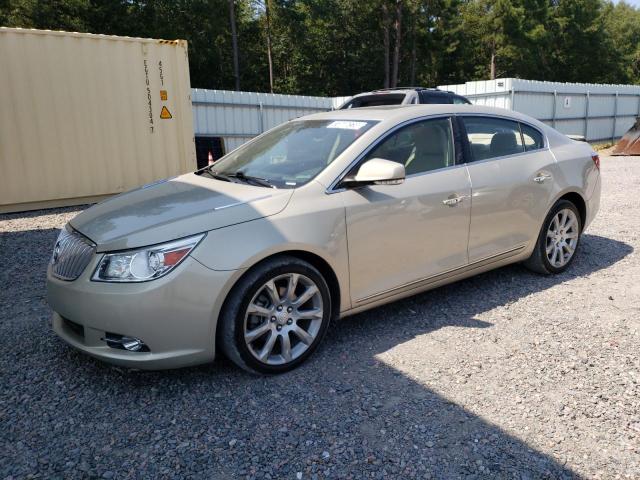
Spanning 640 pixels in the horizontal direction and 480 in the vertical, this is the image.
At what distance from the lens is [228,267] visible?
9.69ft

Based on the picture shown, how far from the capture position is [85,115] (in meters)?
8.84

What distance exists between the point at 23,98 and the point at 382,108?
660 centimetres

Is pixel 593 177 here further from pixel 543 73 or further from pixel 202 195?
pixel 543 73

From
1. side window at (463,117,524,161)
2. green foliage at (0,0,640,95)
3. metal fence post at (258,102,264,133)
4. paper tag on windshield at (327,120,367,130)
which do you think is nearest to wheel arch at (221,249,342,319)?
paper tag on windshield at (327,120,367,130)

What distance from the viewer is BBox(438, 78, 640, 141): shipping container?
55.2ft

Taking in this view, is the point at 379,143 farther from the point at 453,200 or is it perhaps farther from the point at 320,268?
the point at 320,268

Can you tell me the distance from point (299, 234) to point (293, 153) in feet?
3.00

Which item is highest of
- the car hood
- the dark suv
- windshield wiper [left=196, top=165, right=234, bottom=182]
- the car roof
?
the dark suv

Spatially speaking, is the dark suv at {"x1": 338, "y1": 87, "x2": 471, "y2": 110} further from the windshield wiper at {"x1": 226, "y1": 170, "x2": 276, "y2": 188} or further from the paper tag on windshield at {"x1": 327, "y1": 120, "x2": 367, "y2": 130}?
the windshield wiper at {"x1": 226, "y1": 170, "x2": 276, "y2": 188}

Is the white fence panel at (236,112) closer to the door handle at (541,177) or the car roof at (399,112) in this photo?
the car roof at (399,112)

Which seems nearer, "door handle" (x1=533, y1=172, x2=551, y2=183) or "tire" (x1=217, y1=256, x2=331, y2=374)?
"tire" (x1=217, y1=256, x2=331, y2=374)

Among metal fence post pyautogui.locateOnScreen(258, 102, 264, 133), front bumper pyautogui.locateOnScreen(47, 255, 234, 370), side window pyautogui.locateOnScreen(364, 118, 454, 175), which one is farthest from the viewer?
metal fence post pyautogui.locateOnScreen(258, 102, 264, 133)

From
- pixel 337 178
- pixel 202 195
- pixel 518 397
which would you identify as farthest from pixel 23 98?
pixel 518 397

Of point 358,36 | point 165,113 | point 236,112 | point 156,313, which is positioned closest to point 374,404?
point 156,313
